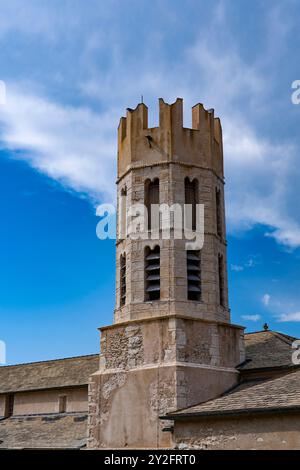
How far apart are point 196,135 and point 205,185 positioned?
2054mm

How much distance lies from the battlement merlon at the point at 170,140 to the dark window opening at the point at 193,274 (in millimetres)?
3573

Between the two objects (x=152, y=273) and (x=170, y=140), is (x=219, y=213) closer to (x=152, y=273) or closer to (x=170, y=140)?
(x=170, y=140)

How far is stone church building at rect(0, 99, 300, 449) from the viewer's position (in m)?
16.2

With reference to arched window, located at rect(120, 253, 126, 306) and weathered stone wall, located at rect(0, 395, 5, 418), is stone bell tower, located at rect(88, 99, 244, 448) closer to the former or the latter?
arched window, located at rect(120, 253, 126, 306)

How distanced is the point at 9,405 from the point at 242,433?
690 inches

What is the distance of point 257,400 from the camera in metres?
15.8

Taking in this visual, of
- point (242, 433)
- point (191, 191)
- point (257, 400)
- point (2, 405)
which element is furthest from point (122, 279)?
point (2, 405)

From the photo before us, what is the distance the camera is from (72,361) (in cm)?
3019

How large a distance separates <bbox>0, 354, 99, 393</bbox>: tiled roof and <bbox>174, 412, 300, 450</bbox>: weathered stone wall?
10.5m

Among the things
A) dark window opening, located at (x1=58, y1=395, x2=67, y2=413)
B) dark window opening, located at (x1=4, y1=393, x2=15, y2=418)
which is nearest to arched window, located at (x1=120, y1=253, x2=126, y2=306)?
dark window opening, located at (x1=58, y1=395, x2=67, y2=413)

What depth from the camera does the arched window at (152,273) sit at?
2034cm
